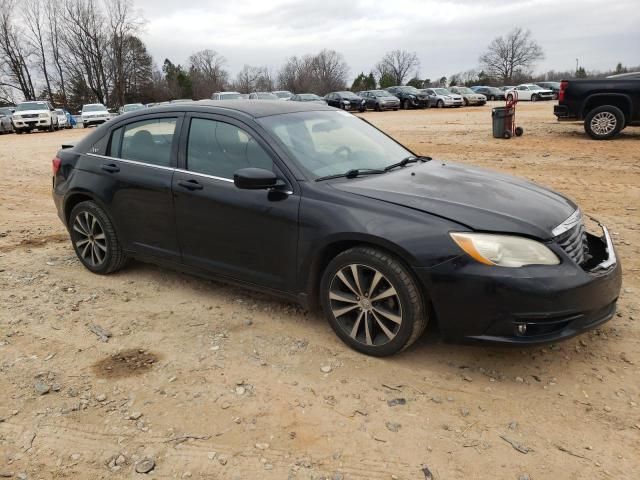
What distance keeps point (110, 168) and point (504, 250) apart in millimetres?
3345

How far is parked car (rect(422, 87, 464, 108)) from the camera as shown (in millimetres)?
36688

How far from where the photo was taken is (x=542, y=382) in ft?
10.3

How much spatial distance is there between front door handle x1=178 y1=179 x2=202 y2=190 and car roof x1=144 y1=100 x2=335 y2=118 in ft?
1.88

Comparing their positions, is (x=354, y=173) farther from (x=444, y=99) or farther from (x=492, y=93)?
(x=492, y=93)

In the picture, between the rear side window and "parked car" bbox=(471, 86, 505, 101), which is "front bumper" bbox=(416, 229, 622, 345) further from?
"parked car" bbox=(471, 86, 505, 101)

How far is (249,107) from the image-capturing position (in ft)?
13.5

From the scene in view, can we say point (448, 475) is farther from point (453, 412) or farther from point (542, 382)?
point (542, 382)

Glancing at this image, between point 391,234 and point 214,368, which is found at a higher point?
point 391,234

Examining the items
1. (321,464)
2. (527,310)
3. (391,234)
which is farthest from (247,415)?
(527,310)

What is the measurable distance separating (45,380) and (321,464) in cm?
187

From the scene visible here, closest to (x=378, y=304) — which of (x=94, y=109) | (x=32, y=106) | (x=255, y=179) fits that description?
(x=255, y=179)

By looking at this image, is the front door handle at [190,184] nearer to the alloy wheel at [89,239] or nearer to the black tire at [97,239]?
the black tire at [97,239]

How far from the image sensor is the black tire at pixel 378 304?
3.14 meters

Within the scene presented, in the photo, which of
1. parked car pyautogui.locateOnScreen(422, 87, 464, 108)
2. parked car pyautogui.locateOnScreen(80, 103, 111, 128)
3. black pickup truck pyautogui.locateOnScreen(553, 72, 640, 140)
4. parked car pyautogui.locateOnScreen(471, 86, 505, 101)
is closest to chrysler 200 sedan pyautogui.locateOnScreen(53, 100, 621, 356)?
black pickup truck pyautogui.locateOnScreen(553, 72, 640, 140)
